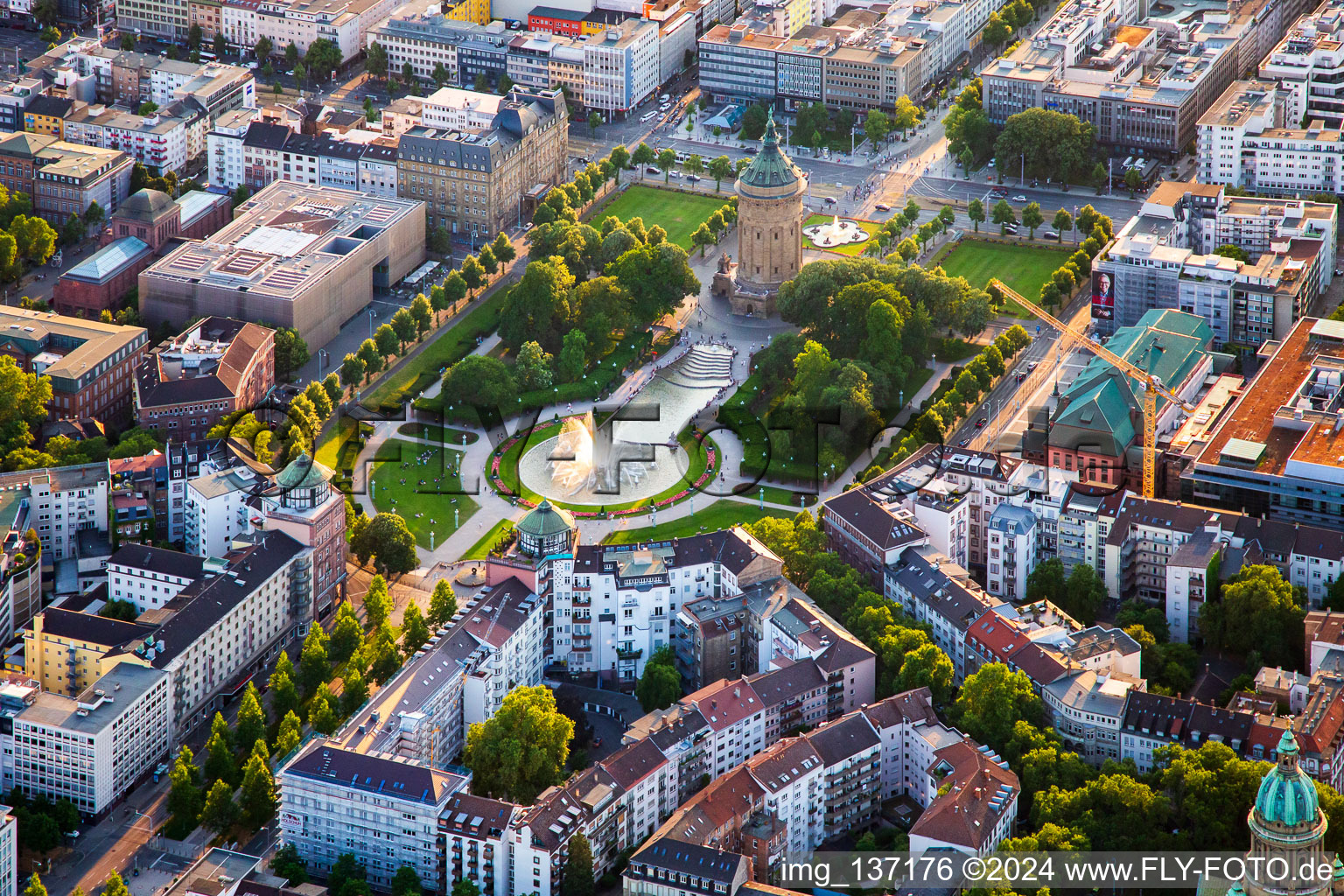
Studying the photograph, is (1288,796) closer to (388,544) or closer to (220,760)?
(220,760)

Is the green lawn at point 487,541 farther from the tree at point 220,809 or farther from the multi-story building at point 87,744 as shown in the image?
the tree at point 220,809

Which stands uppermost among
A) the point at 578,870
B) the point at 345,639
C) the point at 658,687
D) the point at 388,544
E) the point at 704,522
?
the point at 388,544

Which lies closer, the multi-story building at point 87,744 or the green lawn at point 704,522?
the multi-story building at point 87,744

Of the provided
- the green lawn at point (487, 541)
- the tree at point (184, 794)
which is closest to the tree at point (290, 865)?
the tree at point (184, 794)

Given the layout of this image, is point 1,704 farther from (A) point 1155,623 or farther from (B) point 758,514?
(A) point 1155,623

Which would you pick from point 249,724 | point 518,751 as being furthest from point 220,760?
point 518,751
